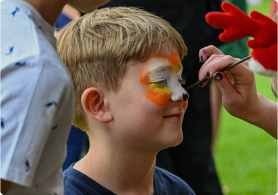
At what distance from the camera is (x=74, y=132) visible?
225cm

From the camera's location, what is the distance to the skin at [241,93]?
1.34m

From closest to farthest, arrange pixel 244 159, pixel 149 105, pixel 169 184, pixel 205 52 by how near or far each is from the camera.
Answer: pixel 149 105 < pixel 205 52 < pixel 169 184 < pixel 244 159

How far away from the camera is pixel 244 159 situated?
4.26 meters

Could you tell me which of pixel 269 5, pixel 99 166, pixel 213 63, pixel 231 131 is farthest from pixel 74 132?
pixel 231 131

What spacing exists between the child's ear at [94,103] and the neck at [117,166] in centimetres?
13

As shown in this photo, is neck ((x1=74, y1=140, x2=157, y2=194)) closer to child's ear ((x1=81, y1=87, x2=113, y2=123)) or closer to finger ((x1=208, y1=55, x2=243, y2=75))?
child's ear ((x1=81, y1=87, x2=113, y2=123))

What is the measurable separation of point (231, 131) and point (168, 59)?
421cm

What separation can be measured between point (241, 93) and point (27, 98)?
36.5 inches

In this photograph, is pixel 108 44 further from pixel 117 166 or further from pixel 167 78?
pixel 117 166

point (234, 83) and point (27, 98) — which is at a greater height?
point (27, 98)

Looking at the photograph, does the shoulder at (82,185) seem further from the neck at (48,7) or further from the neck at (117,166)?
the neck at (48,7)

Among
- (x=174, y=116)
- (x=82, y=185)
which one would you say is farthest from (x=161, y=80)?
(x=82, y=185)

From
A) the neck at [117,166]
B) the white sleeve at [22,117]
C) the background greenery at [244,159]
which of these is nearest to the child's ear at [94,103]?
the neck at [117,166]

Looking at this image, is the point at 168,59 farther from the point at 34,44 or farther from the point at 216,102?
the point at 216,102
